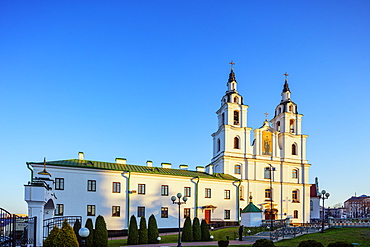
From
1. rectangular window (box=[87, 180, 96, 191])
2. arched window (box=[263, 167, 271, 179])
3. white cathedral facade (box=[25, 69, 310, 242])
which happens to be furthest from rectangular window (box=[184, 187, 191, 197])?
arched window (box=[263, 167, 271, 179])

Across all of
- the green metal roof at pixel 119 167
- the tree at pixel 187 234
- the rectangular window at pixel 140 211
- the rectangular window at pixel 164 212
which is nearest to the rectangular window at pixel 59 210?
the green metal roof at pixel 119 167

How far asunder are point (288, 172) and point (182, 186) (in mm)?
21760

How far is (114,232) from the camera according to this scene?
127 feet

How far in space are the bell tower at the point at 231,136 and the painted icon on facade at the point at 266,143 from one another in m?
2.94

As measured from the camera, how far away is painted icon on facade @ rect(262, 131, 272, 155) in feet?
189

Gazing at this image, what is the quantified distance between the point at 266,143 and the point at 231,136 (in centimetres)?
629

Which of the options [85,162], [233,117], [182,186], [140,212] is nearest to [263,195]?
[233,117]

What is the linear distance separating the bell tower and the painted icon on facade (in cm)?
294

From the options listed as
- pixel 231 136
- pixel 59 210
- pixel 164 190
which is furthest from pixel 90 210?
pixel 231 136

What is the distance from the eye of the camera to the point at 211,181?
45156 millimetres

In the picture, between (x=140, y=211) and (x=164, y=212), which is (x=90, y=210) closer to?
(x=140, y=211)

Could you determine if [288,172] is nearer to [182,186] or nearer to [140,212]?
[182,186]

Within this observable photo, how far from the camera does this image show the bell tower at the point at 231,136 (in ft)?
178

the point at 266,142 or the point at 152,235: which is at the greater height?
the point at 266,142
